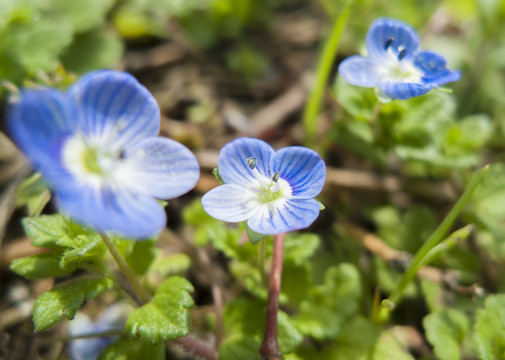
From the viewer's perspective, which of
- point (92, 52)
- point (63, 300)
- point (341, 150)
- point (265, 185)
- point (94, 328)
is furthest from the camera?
point (92, 52)

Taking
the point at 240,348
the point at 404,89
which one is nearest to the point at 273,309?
the point at 240,348

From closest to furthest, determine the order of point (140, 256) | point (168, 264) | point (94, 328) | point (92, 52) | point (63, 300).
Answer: point (63, 300)
point (140, 256)
point (168, 264)
point (94, 328)
point (92, 52)

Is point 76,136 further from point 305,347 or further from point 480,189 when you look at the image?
point 480,189

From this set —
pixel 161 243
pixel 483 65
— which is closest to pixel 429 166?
pixel 483 65

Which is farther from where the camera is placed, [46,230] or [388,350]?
[388,350]

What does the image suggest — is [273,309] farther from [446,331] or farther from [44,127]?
[44,127]

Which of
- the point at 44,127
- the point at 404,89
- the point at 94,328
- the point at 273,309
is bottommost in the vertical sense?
the point at 94,328

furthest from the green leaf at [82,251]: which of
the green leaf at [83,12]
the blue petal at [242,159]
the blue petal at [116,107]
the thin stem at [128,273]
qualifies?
the green leaf at [83,12]

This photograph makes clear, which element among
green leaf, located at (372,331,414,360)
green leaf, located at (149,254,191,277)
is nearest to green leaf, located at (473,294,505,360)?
green leaf, located at (372,331,414,360)
